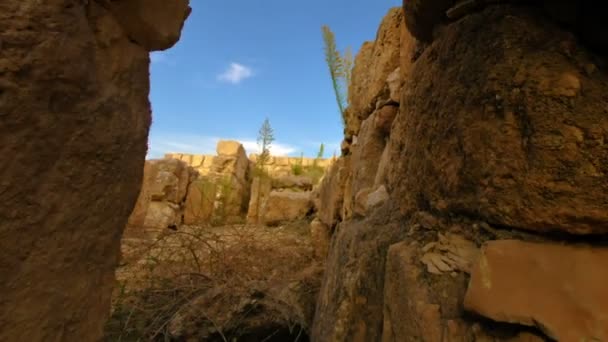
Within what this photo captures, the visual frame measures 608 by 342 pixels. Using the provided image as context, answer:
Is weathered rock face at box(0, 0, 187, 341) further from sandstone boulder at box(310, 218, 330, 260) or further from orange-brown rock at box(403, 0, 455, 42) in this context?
sandstone boulder at box(310, 218, 330, 260)

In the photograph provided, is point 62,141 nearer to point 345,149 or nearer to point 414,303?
point 414,303

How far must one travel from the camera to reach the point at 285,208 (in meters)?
5.54

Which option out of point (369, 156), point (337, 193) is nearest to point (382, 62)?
point (369, 156)

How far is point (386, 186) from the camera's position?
149 cm

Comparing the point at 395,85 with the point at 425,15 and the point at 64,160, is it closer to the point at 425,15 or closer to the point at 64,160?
the point at 425,15

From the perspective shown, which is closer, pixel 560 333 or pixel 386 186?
pixel 560 333

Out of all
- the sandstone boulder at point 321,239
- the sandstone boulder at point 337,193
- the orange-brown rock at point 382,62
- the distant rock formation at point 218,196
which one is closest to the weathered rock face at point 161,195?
the distant rock formation at point 218,196

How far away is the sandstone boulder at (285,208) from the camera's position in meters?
5.45

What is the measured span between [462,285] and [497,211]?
Result: 0.21 m

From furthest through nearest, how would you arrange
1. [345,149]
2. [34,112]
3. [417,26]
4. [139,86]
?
1. [345,149]
2. [417,26]
3. [139,86]
4. [34,112]

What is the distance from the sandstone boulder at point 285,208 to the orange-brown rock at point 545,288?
15.5 ft

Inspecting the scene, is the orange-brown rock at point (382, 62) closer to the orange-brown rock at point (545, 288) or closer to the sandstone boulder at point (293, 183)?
the orange-brown rock at point (545, 288)

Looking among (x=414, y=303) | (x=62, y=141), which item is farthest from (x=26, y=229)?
(x=414, y=303)

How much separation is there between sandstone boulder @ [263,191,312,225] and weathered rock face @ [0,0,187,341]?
4.56 m
